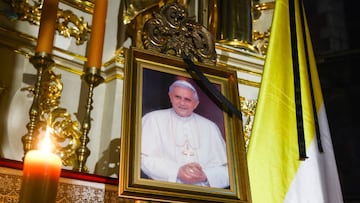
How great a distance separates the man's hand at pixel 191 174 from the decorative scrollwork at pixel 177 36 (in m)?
0.24

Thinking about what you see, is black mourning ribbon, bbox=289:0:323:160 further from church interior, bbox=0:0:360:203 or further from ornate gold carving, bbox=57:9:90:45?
ornate gold carving, bbox=57:9:90:45

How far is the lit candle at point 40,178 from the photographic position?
493 millimetres

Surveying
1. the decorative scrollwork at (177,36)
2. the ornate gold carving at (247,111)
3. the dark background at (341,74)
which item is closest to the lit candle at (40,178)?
the decorative scrollwork at (177,36)

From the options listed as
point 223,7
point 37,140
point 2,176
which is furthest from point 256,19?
point 2,176

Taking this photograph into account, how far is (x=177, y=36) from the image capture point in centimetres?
98

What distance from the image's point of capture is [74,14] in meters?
1.20

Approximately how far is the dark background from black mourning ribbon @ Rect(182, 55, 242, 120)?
1.64 m

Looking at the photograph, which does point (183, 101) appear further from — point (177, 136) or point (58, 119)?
point (58, 119)

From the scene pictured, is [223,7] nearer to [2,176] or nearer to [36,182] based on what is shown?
[2,176]

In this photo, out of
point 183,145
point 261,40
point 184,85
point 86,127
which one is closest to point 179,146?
point 183,145

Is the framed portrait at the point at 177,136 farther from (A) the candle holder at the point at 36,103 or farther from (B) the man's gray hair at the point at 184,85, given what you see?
(A) the candle holder at the point at 36,103

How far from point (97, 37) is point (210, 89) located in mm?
278

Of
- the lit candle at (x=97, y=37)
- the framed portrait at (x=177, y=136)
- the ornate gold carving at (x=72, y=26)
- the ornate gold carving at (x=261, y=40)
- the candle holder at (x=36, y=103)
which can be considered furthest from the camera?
the ornate gold carving at (x=261, y=40)

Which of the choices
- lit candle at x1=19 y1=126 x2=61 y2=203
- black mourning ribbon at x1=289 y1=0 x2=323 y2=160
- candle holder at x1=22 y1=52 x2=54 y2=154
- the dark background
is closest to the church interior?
candle holder at x1=22 y1=52 x2=54 y2=154
